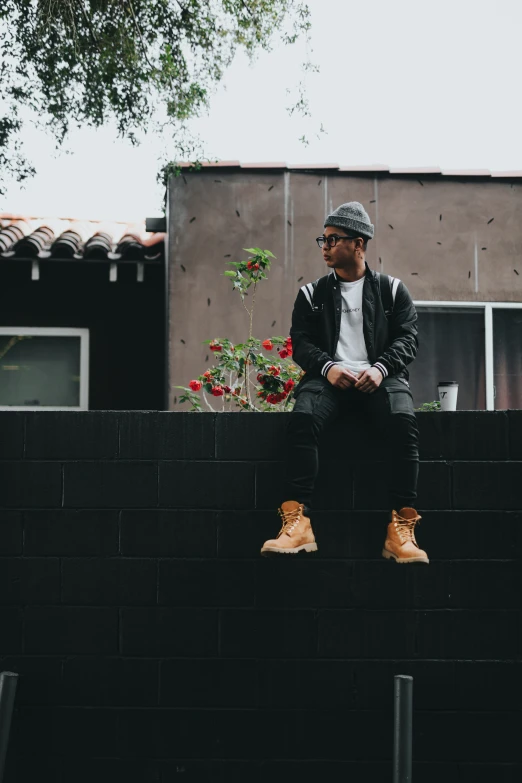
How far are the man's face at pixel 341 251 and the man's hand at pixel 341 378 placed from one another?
1.63 feet

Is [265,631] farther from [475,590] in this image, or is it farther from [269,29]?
[269,29]

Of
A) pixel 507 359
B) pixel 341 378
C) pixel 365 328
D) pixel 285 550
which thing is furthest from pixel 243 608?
pixel 507 359

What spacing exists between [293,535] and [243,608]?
22.6 inches

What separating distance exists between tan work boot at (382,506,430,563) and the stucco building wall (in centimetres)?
376

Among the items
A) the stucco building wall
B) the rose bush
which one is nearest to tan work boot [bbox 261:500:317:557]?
the rose bush

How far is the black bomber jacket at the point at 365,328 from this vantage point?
369cm

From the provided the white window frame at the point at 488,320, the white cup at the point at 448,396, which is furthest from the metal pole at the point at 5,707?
the white window frame at the point at 488,320

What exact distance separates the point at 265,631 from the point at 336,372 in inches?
46.1

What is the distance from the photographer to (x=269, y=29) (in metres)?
8.41

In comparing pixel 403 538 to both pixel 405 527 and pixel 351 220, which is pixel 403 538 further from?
pixel 351 220

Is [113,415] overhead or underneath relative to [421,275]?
underneath

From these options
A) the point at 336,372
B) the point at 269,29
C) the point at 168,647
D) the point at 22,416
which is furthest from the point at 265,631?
the point at 269,29

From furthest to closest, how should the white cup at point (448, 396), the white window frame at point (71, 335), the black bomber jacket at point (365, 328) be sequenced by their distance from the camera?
1. the white window frame at point (71, 335)
2. the white cup at point (448, 396)
3. the black bomber jacket at point (365, 328)

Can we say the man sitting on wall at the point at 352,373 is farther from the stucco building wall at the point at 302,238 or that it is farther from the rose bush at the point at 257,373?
the stucco building wall at the point at 302,238
